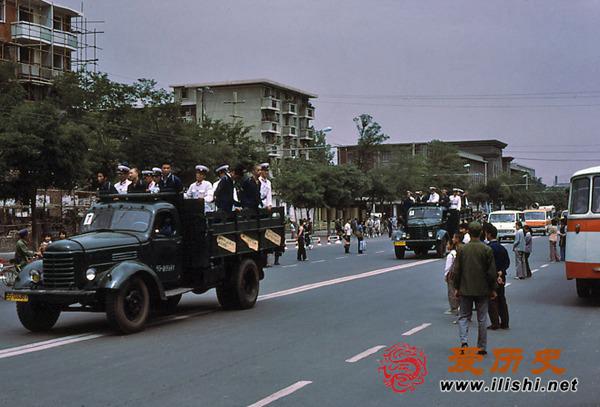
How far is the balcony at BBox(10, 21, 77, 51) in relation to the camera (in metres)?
59.6

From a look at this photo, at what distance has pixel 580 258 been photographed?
1577cm

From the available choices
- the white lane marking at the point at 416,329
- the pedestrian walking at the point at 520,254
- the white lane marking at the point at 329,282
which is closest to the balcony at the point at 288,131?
the white lane marking at the point at 329,282

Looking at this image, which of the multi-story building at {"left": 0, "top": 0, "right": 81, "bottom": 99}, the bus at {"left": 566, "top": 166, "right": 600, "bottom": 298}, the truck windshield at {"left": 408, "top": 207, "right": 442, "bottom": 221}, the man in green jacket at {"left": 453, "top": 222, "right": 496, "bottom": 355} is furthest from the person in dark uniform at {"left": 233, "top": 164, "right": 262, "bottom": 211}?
the multi-story building at {"left": 0, "top": 0, "right": 81, "bottom": 99}

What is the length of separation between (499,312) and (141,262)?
5927mm

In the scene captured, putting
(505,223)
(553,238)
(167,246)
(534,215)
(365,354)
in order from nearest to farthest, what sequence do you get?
(365,354) < (167,246) < (553,238) < (505,223) < (534,215)

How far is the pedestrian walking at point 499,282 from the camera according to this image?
40.1 feet

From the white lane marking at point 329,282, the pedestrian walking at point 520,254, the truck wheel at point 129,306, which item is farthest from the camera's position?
the pedestrian walking at point 520,254

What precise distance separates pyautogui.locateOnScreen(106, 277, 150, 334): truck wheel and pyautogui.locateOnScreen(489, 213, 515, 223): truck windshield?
4199 centimetres

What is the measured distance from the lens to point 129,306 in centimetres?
1239

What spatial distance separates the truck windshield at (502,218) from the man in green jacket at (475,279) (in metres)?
42.8

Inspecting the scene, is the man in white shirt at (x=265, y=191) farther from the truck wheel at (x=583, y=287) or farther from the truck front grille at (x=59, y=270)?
the truck wheel at (x=583, y=287)

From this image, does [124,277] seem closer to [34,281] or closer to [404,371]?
[34,281]

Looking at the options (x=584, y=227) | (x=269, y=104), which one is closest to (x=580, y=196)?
(x=584, y=227)

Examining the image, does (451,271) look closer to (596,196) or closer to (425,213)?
(596,196)
